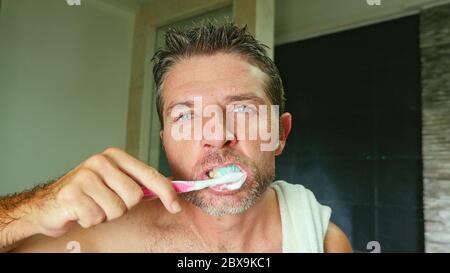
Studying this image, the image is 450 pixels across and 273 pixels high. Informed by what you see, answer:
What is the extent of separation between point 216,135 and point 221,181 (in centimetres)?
6

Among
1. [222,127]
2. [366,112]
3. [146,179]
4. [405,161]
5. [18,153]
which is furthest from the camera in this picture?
[366,112]

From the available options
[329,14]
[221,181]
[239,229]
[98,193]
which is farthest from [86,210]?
[329,14]

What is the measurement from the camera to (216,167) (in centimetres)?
41

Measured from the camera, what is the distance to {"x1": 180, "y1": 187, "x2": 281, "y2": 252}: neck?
0.49 m

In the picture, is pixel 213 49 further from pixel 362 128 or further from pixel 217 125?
pixel 362 128

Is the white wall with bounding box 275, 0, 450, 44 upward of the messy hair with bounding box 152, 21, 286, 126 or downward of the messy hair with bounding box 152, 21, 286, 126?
upward

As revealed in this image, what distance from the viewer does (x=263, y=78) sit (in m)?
0.49

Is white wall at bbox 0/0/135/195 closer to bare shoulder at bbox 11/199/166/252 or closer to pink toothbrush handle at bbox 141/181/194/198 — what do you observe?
bare shoulder at bbox 11/199/166/252

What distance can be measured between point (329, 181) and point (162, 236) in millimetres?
701

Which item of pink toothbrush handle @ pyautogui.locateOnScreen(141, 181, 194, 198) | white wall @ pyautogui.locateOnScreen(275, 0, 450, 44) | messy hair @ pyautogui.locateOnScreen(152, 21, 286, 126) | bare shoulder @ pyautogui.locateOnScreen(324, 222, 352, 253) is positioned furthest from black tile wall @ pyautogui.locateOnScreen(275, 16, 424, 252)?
pink toothbrush handle @ pyautogui.locateOnScreen(141, 181, 194, 198)

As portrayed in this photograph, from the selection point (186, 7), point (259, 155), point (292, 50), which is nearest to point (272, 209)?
point (259, 155)

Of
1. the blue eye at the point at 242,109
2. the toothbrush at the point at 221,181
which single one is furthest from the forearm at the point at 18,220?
the blue eye at the point at 242,109

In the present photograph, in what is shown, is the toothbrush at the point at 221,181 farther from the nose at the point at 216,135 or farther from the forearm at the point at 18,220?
the forearm at the point at 18,220

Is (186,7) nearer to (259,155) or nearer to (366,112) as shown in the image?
(259,155)
